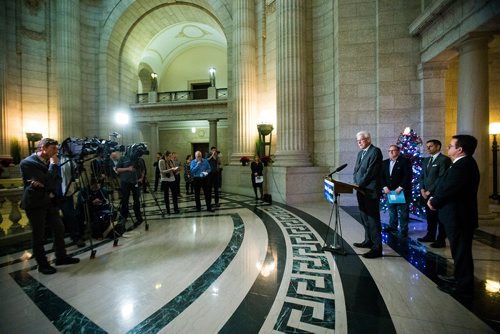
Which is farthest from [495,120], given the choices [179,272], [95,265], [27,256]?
[27,256]

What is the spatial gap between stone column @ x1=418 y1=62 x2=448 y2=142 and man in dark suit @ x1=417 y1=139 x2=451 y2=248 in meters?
3.27

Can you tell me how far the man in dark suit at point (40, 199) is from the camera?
3.07 m

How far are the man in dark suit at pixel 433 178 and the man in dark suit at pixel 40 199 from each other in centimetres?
535

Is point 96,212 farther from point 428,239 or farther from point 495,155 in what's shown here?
point 495,155

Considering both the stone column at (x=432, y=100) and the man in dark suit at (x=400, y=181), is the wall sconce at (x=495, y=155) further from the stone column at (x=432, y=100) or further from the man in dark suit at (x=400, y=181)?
the man in dark suit at (x=400, y=181)

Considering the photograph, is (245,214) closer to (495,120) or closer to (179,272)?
(179,272)

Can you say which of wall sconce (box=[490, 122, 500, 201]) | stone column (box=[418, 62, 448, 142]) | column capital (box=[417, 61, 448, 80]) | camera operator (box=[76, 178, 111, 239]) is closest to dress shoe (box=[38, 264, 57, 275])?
camera operator (box=[76, 178, 111, 239])

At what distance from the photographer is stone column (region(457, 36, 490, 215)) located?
5.03 metres

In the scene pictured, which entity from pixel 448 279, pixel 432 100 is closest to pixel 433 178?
pixel 448 279

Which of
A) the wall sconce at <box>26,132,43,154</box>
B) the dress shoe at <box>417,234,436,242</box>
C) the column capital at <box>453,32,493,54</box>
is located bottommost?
the dress shoe at <box>417,234,436,242</box>

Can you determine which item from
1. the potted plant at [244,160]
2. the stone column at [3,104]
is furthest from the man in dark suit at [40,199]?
the stone column at [3,104]

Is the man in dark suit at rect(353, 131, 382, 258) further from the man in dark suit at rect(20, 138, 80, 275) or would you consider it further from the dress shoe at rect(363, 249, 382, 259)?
the man in dark suit at rect(20, 138, 80, 275)

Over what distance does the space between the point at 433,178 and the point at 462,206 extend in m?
1.76

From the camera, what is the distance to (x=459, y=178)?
2471 millimetres
